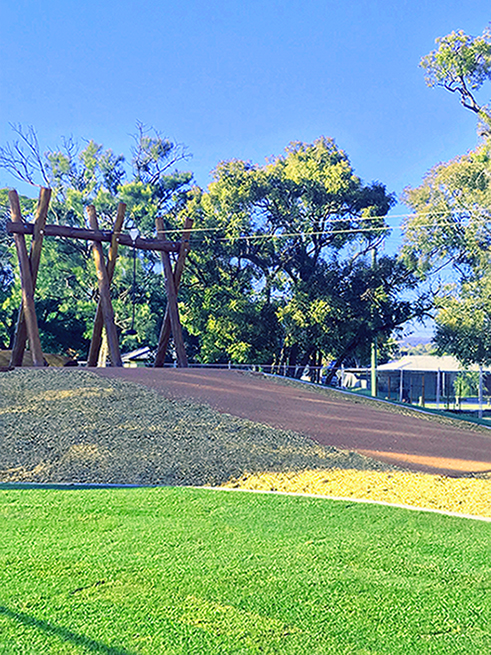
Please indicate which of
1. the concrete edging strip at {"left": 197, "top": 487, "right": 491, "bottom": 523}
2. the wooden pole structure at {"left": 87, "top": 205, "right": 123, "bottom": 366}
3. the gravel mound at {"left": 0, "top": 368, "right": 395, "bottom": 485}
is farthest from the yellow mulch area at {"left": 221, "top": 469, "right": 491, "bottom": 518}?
the wooden pole structure at {"left": 87, "top": 205, "right": 123, "bottom": 366}

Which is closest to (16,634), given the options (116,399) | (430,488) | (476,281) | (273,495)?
(273,495)

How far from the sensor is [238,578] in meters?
4.13

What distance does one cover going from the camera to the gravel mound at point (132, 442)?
25.0 ft

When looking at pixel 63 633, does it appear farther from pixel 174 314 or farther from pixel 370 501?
pixel 174 314

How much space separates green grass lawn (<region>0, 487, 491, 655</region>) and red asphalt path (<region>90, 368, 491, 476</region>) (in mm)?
3236

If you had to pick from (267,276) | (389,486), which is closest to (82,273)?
(267,276)

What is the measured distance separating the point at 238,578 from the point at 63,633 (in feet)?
3.91

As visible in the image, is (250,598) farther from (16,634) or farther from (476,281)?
(476,281)

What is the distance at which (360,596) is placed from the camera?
385cm

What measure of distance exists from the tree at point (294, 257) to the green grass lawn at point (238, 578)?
19.6 m

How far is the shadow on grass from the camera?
3.14 m

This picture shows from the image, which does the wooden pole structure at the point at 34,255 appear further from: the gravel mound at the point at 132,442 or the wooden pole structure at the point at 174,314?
the gravel mound at the point at 132,442

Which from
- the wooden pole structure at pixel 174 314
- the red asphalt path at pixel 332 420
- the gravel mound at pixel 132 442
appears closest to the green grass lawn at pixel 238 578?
the gravel mound at pixel 132 442

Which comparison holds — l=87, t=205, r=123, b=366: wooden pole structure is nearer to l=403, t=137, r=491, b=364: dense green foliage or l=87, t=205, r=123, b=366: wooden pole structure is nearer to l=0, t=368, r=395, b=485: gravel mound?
l=0, t=368, r=395, b=485: gravel mound
